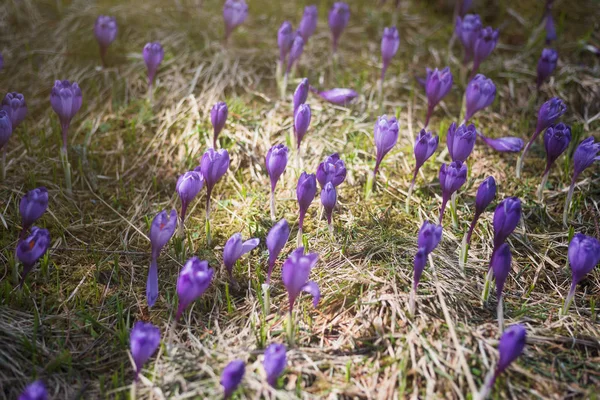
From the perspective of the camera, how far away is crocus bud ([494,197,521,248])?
2160 millimetres

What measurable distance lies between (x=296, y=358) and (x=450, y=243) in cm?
90

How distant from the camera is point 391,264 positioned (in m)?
2.33

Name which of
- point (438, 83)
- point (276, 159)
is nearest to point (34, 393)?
point (276, 159)

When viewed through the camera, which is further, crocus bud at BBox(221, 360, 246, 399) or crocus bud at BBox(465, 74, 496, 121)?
crocus bud at BBox(465, 74, 496, 121)

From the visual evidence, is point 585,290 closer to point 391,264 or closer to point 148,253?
point 391,264

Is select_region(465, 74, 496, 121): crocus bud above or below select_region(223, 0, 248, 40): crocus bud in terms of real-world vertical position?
below

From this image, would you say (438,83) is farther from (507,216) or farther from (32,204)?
(32,204)

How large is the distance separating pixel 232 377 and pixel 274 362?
5.6 inches

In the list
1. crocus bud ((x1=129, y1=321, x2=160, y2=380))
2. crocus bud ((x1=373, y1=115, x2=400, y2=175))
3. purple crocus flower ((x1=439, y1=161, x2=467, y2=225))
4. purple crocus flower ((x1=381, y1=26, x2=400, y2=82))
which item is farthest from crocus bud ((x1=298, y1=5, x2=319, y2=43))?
crocus bud ((x1=129, y1=321, x2=160, y2=380))

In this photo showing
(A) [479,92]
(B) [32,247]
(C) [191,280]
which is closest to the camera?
(C) [191,280]

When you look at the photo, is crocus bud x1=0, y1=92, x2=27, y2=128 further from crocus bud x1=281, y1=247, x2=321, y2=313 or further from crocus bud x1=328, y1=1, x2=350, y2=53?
crocus bud x1=328, y1=1, x2=350, y2=53

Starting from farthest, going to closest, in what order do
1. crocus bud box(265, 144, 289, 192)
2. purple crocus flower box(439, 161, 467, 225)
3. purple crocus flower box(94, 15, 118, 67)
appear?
purple crocus flower box(94, 15, 118, 67) → crocus bud box(265, 144, 289, 192) → purple crocus flower box(439, 161, 467, 225)

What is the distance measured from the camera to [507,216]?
2166 millimetres

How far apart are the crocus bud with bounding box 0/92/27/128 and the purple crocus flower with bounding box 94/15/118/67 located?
2.69 ft
